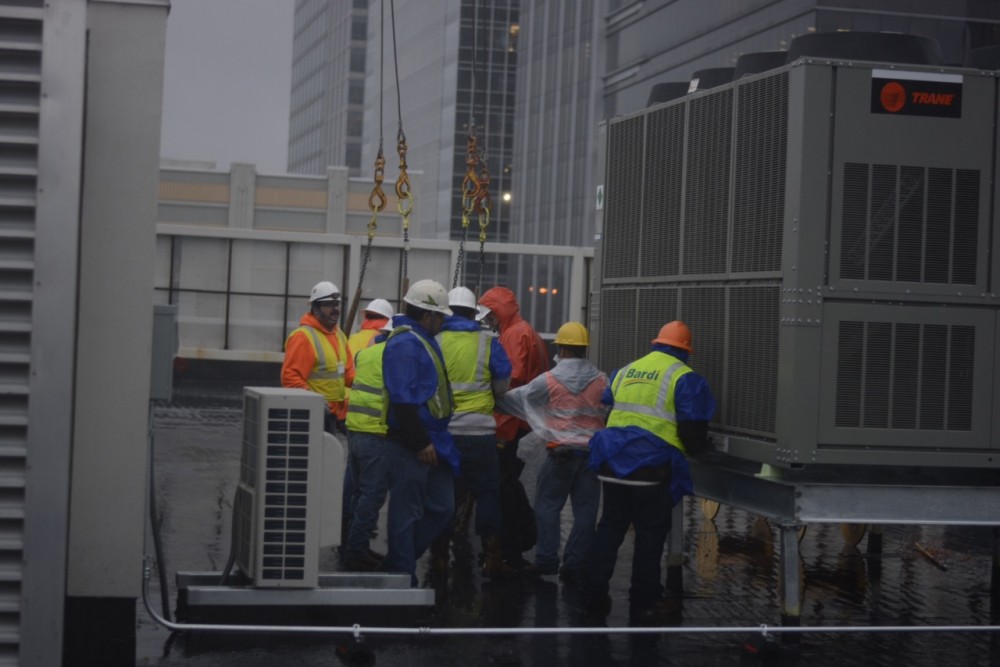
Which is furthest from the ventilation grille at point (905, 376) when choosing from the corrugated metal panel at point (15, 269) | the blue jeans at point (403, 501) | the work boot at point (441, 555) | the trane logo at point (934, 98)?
the corrugated metal panel at point (15, 269)

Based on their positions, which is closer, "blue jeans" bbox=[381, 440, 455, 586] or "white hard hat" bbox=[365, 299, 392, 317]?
"blue jeans" bbox=[381, 440, 455, 586]

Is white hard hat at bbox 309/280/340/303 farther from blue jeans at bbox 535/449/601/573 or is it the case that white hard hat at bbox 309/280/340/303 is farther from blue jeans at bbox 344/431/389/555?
blue jeans at bbox 535/449/601/573

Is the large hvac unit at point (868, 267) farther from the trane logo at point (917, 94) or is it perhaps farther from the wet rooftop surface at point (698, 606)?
the wet rooftop surface at point (698, 606)

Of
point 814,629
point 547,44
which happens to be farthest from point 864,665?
point 547,44

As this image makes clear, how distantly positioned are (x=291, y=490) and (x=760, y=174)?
3.35 meters

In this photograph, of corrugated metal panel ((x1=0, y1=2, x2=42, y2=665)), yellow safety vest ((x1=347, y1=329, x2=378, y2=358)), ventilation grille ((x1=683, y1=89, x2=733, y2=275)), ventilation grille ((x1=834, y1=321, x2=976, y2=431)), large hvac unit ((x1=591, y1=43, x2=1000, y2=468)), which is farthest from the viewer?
yellow safety vest ((x1=347, y1=329, x2=378, y2=358))

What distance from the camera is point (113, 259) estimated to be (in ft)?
22.2

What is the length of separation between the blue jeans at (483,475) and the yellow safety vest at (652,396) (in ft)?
4.28

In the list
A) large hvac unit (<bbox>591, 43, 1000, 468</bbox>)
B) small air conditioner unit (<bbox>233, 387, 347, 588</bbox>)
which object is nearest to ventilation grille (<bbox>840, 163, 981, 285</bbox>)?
large hvac unit (<bbox>591, 43, 1000, 468</bbox>)

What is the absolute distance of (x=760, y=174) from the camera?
8.86 metres

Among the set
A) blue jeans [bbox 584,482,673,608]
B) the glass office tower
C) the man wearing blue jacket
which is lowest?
blue jeans [bbox 584,482,673,608]

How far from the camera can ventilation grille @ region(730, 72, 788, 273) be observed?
28.2 feet

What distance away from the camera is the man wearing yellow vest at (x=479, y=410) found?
33.4 feet

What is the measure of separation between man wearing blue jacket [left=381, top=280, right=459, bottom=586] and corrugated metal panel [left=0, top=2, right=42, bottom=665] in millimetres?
3034
